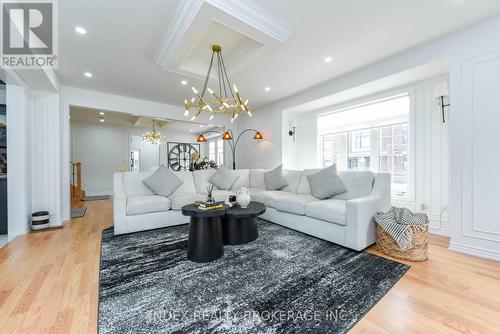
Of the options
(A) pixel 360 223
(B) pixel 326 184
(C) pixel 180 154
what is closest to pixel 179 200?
(B) pixel 326 184

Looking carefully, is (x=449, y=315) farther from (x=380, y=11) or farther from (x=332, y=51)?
(x=332, y=51)

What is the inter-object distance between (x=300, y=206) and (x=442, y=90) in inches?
94.7

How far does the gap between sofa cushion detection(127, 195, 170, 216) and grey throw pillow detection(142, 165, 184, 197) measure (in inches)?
7.6

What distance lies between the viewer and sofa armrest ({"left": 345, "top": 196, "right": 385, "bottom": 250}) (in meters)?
2.31

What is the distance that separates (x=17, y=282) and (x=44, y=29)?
257 cm

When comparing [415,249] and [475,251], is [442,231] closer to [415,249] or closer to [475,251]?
[475,251]

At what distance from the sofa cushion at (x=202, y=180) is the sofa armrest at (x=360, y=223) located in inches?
107

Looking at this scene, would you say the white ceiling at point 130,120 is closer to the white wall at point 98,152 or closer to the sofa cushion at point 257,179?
the white wall at point 98,152

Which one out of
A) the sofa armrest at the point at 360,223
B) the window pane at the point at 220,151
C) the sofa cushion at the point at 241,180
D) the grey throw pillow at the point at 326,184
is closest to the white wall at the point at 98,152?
the window pane at the point at 220,151

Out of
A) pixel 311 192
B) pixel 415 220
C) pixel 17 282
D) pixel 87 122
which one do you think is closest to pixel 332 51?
pixel 311 192

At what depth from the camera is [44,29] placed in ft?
7.45

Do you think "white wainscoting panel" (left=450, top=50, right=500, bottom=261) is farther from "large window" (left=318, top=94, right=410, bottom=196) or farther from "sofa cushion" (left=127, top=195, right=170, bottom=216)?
"sofa cushion" (left=127, top=195, right=170, bottom=216)

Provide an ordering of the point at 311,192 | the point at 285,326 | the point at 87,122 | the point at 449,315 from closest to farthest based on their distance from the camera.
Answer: the point at 285,326
the point at 449,315
the point at 311,192
the point at 87,122

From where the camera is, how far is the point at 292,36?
2.46 metres
